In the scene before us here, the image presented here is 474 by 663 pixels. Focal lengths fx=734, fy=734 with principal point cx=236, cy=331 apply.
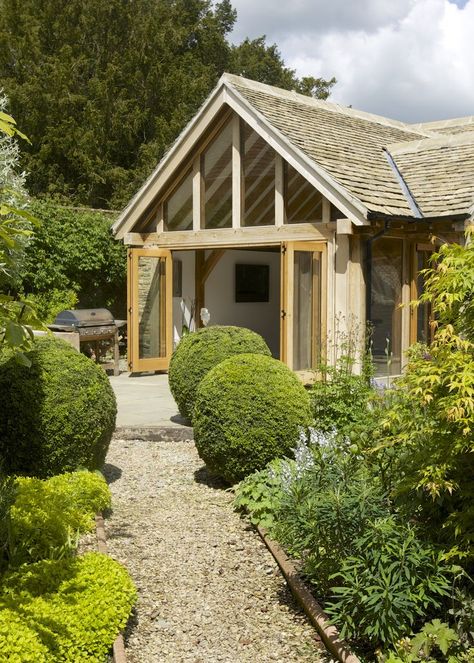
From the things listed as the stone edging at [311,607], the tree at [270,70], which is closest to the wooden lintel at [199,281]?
the stone edging at [311,607]

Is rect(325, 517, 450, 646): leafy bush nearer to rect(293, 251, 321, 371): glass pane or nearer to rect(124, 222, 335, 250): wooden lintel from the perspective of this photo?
rect(293, 251, 321, 371): glass pane

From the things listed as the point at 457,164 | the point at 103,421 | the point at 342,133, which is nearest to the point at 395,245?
the point at 457,164

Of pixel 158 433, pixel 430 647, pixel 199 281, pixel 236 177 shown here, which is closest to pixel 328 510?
pixel 430 647

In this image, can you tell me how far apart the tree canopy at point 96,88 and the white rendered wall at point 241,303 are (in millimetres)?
12408

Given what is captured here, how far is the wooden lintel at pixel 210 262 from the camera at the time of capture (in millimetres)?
16594

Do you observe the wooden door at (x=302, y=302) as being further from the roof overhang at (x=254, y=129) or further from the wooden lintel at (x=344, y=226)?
the roof overhang at (x=254, y=129)

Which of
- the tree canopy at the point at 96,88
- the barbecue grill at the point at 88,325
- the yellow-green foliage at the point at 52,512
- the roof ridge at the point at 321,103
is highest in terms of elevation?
the tree canopy at the point at 96,88

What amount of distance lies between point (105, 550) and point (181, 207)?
10452mm

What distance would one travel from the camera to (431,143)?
14.5 metres

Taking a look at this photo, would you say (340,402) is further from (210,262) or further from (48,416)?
(210,262)

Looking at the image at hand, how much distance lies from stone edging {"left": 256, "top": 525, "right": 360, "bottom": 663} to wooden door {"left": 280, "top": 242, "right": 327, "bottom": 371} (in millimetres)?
6456

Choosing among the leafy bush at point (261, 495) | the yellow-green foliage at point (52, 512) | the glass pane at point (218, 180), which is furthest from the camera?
the glass pane at point (218, 180)

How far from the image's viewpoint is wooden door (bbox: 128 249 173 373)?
14.8 metres

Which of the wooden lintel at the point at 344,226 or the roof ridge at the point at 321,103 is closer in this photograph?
the wooden lintel at the point at 344,226
